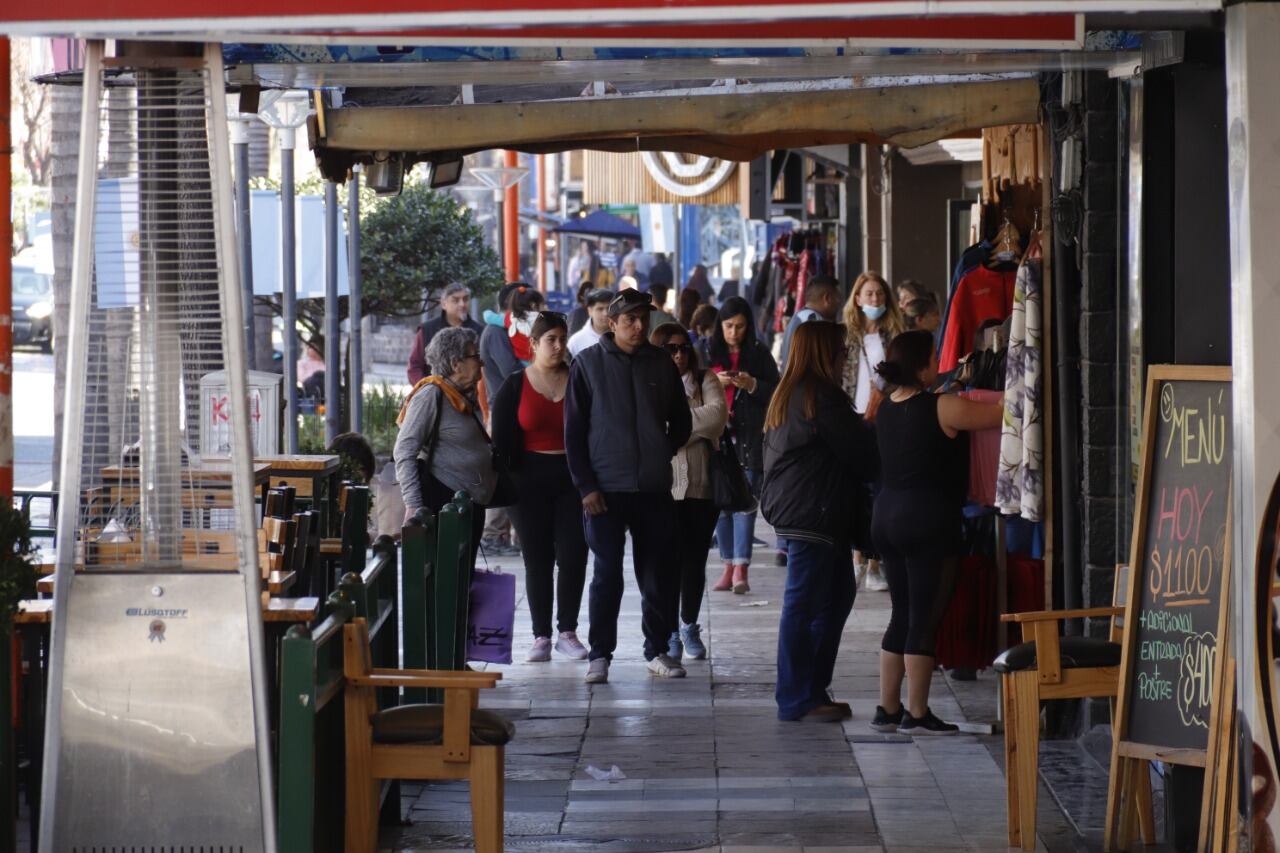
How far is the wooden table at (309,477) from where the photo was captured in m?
8.20

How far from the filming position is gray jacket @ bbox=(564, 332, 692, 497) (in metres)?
8.59

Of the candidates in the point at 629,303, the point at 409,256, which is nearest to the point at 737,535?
the point at 629,303

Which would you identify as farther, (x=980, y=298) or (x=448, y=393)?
(x=980, y=298)

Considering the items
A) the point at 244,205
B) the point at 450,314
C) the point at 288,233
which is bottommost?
the point at 450,314

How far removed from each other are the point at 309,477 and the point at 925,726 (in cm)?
303

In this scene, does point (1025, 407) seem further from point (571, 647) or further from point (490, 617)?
point (571, 647)

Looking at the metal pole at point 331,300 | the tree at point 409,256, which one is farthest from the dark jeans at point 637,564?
the tree at point 409,256

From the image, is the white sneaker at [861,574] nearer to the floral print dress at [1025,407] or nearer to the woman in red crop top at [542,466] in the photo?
the woman in red crop top at [542,466]

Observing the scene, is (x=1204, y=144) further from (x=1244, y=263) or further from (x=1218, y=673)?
(x=1218, y=673)

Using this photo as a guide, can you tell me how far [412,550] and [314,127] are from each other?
1.98 metres

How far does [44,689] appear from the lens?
5.29 meters

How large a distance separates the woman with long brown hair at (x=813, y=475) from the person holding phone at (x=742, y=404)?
3335 millimetres

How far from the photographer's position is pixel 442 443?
29.1 feet

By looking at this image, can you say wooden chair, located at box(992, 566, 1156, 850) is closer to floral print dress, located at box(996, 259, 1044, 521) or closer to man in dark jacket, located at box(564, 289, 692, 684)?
floral print dress, located at box(996, 259, 1044, 521)
